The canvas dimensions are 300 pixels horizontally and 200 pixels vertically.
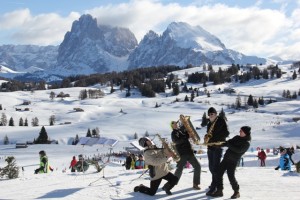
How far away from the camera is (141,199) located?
→ 10711mm

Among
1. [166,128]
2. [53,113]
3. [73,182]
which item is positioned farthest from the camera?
[53,113]

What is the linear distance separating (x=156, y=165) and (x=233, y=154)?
74.0 inches

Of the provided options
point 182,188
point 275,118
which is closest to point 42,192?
point 182,188

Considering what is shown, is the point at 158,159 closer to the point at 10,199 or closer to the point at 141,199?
the point at 141,199

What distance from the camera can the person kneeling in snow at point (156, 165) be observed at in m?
10.7

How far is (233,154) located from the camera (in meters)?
10.4

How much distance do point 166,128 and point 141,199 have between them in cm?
11002

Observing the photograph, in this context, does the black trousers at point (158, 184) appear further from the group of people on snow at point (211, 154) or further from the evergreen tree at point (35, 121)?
the evergreen tree at point (35, 121)

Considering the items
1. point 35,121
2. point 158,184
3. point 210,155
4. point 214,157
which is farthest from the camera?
point 35,121

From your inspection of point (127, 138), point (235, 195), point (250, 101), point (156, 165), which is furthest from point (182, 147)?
point (250, 101)

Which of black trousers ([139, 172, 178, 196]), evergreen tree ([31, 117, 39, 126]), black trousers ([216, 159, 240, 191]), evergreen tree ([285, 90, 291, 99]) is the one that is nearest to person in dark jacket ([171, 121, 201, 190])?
black trousers ([139, 172, 178, 196])

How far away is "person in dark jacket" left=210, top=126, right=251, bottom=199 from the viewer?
10.2 metres

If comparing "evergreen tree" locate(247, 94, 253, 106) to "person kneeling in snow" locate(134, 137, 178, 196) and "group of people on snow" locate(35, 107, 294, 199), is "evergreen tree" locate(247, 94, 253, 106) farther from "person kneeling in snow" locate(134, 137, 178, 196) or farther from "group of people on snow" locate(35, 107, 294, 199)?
"person kneeling in snow" locate(134, 137, 178, 196)

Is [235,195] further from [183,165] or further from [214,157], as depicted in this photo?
[183,165]
